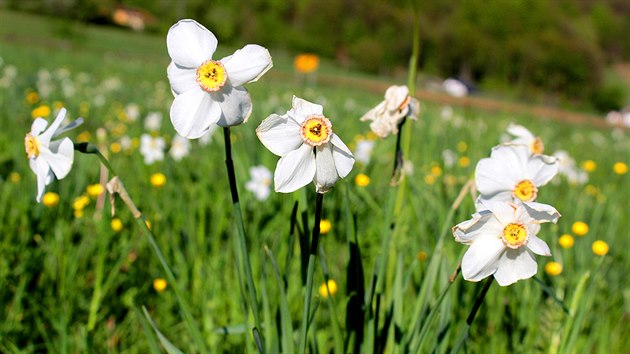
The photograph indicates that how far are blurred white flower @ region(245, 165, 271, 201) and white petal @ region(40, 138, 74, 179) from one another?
3.83 ft

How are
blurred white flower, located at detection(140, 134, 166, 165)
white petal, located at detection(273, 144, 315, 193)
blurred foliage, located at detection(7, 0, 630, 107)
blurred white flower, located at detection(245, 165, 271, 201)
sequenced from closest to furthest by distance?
white petal, located at detection(273, 144, 315, 193) → blurred white flower, located at detection(245, 165, 271, 201) → blurred white flower, located at detection(140, 134, 166, 165) → blurred foliage, located at detection(7, 0, 630, 107)

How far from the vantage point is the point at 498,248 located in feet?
2.36

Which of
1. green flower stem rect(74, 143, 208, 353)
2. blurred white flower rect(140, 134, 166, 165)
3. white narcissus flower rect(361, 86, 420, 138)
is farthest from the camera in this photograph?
blurred white flower rect(140, 134, 166, 165)

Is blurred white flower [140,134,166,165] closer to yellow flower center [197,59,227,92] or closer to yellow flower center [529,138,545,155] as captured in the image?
yellow flower center [529,138,545,155]

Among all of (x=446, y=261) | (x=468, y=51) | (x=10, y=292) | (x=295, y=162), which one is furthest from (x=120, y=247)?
(x=468, y=51)

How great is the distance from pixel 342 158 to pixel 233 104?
151mm

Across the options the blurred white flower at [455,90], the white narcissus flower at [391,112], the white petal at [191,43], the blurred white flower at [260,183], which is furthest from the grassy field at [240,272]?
the blurred white flower at [455,90]

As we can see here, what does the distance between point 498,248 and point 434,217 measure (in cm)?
125

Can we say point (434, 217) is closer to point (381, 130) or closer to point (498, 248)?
point (381, 130)

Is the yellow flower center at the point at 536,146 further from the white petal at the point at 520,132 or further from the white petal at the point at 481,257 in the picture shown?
the white petal at the point at 481,257

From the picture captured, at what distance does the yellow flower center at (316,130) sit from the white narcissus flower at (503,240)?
213mm

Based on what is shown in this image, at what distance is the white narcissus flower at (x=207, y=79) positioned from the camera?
0.67 metres

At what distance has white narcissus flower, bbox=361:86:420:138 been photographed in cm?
101

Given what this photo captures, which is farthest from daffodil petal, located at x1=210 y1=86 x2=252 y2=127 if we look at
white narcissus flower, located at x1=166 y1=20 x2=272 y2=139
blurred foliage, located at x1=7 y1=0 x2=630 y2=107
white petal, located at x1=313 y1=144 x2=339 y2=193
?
blurred foliage, located at x1=7 y1=0 x2=630 y2=107
